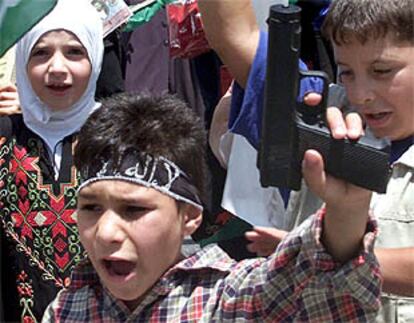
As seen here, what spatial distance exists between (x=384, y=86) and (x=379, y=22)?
15 centimetres

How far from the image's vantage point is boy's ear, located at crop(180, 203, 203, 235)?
218 cm

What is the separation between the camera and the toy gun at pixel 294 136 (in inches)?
61.5

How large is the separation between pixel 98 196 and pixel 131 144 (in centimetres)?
14

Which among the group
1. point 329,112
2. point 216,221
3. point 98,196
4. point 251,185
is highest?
point 329,112

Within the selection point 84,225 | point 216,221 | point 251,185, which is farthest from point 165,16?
point 84,225

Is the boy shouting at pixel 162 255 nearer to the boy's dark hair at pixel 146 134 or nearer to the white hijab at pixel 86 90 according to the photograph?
the boy's dark hair at pixel 146 134

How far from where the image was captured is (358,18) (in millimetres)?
2312

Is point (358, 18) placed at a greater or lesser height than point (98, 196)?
greater

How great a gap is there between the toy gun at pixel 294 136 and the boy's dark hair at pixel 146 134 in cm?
50

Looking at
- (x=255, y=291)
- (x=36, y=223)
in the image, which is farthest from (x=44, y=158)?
(x=255, y=291)

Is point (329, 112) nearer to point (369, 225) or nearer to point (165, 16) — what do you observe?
point (369, 225)

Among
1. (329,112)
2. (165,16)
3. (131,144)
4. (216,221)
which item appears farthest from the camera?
(165,16)

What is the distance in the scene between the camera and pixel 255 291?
1.83 m

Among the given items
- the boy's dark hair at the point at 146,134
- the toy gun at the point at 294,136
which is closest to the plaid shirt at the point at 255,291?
the toy gun at the point at 294,136
